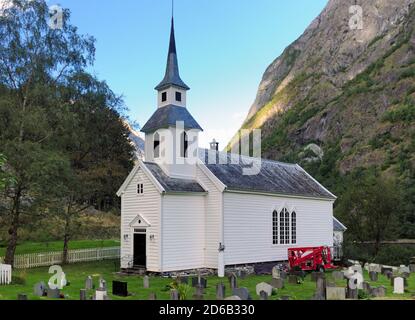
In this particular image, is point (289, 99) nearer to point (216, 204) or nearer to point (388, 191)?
point (388, 191)

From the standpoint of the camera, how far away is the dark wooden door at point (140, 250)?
23344mm

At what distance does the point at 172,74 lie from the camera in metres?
26.0

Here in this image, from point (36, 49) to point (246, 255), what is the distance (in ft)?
57.5

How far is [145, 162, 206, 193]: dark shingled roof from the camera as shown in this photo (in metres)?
22.9

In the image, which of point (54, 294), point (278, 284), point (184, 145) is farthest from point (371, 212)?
point (54, 294)

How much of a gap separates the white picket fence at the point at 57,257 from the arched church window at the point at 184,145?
1076cm

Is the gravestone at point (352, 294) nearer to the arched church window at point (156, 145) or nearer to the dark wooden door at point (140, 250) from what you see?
the dark wooden door at point (140, 250)

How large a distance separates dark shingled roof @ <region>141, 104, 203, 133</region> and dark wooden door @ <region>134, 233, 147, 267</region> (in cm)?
613

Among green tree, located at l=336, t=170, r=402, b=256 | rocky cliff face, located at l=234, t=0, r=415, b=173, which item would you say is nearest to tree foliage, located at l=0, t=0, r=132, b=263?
green tree, located at l=336, t=170, r=402, b=256

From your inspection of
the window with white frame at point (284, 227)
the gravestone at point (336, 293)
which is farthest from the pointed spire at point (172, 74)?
the gravestone at point (336, 293)

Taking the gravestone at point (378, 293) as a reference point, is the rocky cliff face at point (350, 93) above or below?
above

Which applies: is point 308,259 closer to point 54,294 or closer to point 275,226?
point 275,226

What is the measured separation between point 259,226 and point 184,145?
640 cm
